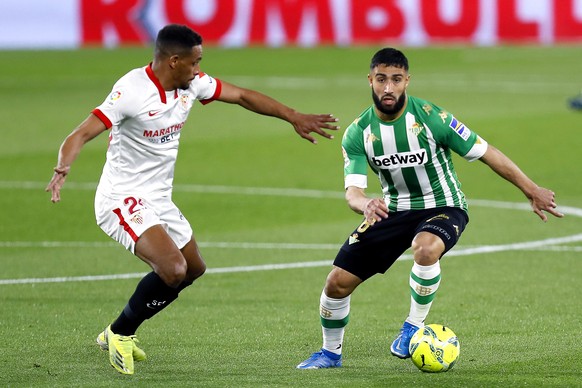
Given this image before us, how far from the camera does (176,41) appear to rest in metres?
8.40

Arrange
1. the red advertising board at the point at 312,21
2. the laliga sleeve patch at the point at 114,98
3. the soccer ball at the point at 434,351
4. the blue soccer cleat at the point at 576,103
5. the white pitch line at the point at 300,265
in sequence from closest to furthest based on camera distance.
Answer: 1. the soccer ball at the point at 434,351
2. the laliga sleeve patch at the point at 114,98
3. the white pitch line at the point at 300,265
4. the blue soccer cleat at the point at 576,103
5. the red advertising board at the point at 312,21

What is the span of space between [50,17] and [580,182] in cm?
1993

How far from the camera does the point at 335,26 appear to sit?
35750mm

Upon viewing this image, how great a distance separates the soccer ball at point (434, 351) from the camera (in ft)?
25.6

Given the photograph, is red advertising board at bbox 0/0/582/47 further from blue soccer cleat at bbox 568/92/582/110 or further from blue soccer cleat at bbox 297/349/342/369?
blue soccer cleat at bbox 297/349/342/369

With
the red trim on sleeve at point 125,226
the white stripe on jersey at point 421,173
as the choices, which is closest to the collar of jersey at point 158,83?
the red trim on sleeve at point 125,226

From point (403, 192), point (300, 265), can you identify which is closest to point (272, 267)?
point (300, 265)

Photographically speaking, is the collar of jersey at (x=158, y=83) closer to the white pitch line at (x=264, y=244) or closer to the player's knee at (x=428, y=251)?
the player's knee at (x=428, y=251)

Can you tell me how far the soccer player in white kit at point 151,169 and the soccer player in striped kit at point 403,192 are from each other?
0.51 m

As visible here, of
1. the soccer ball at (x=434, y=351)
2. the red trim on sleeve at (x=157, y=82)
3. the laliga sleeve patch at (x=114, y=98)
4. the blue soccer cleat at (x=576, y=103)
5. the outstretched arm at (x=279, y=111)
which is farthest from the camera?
the blue soccer cleat at (x=576, y=103)

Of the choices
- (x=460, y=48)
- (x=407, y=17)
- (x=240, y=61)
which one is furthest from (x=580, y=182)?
(x=460, y=48)

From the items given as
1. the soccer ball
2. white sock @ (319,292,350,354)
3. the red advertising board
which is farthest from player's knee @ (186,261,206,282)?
the red advertising board

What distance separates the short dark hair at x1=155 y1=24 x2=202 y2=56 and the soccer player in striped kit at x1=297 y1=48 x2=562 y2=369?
1.19 meters

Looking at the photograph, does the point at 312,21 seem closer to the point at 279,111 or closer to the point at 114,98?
the point at 279,111
